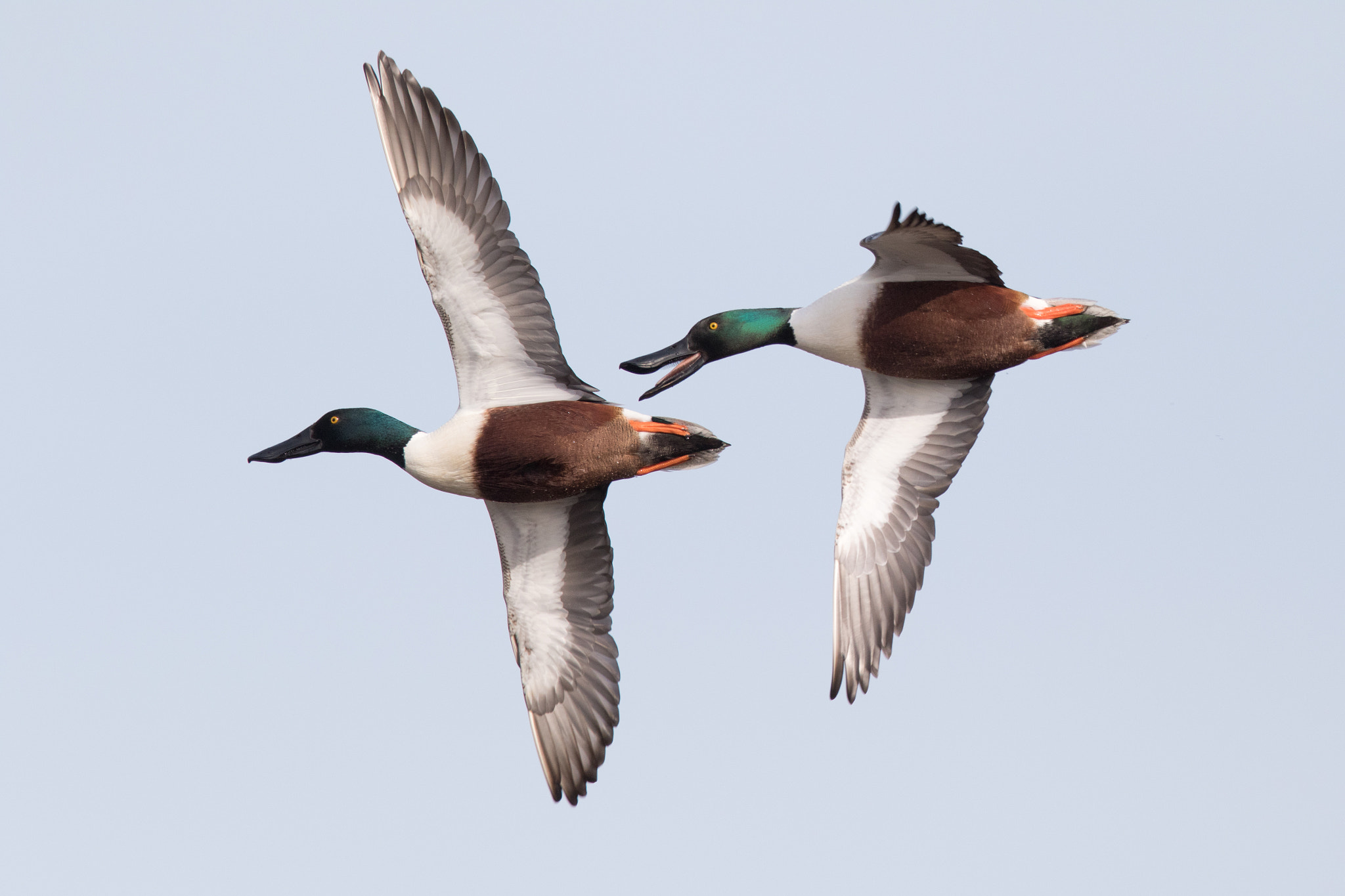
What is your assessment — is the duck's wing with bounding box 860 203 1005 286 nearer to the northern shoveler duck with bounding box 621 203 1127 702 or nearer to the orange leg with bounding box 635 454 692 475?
the northern shoveler duck with bounding box 621 203 1127 702

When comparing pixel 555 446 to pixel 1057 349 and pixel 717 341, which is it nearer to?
pixel 717 341

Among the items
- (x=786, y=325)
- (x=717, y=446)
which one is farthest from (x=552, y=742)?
(x=786, y=325)

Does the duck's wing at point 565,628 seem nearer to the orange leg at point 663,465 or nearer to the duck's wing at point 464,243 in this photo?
the orange leg at point 663,465

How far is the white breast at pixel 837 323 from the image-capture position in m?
12.1

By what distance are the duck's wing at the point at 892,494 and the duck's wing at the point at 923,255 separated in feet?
2.36

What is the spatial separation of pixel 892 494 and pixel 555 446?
2.16 metres

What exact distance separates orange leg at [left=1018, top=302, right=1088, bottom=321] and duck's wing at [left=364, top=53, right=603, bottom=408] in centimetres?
256

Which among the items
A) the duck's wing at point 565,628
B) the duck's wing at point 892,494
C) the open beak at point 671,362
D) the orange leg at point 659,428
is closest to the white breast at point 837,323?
the duck's wing at point 892,494

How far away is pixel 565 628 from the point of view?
12.3 m

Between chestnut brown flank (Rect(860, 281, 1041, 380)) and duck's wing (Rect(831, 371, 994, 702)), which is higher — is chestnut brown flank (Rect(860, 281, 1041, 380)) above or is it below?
above

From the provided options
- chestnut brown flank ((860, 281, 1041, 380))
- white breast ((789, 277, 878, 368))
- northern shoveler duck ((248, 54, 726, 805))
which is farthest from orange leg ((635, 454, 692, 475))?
chestnut brown flank ((860, 281, 1041, 380))

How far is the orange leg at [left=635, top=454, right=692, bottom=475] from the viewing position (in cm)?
1176

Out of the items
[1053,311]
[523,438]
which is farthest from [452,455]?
[1053,311]

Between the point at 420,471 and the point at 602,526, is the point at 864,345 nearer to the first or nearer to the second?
the point at 602,526
